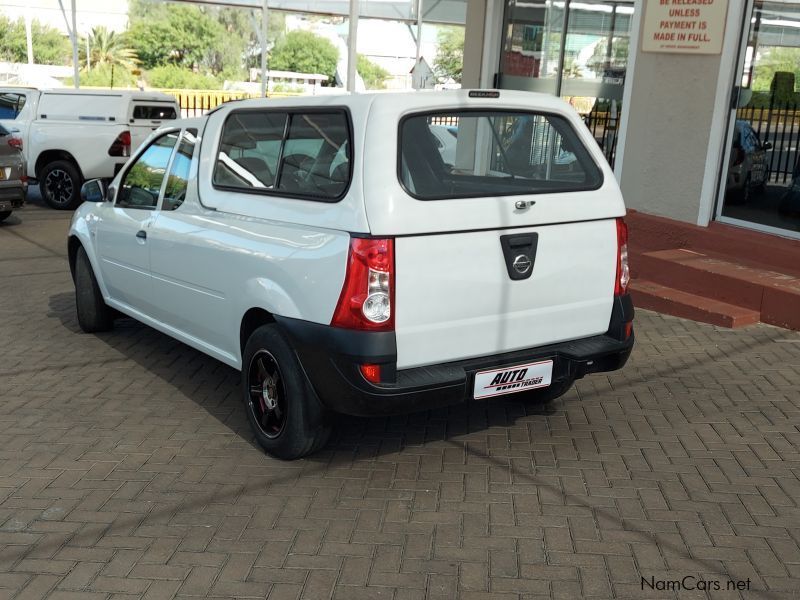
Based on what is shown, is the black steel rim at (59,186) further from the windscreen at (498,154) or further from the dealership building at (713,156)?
the windscreen at (498,154)

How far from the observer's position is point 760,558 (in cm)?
364

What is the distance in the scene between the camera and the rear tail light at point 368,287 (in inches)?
153

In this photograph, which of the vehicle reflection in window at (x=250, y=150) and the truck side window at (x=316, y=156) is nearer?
the truck side window at (x=316, y=156)

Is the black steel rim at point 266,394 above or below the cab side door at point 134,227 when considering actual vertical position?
below

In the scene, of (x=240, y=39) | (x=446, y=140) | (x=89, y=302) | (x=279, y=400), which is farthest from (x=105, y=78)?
(x=279, y=400)

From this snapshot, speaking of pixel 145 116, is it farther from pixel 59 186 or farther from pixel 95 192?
pixel 95 192

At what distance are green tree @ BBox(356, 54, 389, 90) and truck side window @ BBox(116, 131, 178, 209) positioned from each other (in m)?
72.2

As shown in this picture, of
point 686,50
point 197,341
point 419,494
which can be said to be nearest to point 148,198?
point 197,341

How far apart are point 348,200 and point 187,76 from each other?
61.1 m

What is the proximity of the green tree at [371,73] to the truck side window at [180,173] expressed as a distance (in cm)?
7284

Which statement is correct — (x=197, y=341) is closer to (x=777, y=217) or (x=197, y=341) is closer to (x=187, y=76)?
(x=777, y=217)

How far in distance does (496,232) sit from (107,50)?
71889mm
